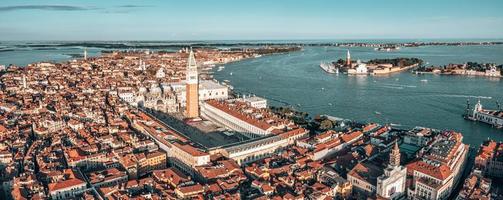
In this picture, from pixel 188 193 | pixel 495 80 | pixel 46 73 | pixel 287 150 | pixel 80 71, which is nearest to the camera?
pixel 188 193

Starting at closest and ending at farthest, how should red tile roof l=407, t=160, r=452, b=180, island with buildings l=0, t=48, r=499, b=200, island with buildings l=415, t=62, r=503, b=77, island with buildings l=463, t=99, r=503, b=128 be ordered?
island with buildings l=0, t=48, r=499, b=200, red tile roof l=407, t=160, r=452, b=180, island with buildings l=463, t=99, r=503, b=128, island with buildings l=415, t=62, r=503, b=77

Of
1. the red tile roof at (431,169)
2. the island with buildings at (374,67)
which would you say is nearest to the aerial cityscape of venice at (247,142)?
the red tile roof at (431,169)

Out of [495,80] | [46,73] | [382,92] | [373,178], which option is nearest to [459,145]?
[373,178]

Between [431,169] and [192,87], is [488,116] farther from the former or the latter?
[192,87]

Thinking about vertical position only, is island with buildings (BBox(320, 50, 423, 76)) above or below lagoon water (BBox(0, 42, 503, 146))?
Result: above

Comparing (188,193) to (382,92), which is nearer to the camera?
(188,193)

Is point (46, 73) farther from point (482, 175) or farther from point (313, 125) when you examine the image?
point (482, 175)

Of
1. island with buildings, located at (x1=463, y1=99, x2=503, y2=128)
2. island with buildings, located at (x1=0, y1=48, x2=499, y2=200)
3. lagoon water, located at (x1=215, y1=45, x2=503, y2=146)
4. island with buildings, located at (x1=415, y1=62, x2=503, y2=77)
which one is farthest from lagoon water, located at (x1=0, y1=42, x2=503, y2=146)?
island with buildings, located at (x1=0, y1=48, x2=499, y2=200)

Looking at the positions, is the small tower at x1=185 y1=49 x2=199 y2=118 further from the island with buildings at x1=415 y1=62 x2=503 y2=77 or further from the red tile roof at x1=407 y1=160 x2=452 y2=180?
the island with buildings at x1=415 y1=62 x2=503 y2=77
